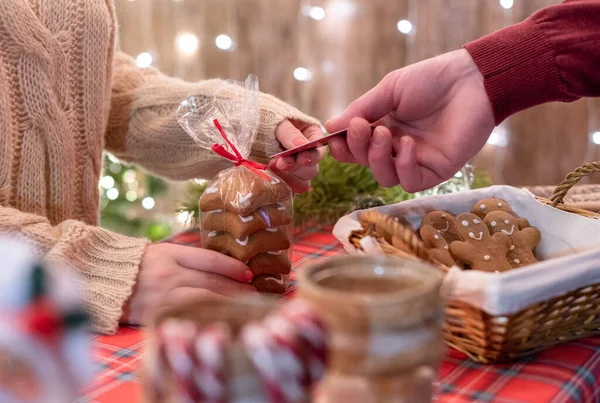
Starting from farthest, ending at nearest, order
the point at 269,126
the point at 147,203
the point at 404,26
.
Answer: the point at 147,203 → the point at 404,26 → the point at 269,126

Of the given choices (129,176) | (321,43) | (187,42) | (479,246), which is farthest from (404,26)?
(479,246)

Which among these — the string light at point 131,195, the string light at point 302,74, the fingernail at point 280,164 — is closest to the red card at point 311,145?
the fingernail at point 280,164

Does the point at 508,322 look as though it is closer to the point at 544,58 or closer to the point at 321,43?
the point at 544,58

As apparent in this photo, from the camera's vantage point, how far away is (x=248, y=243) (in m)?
0.76

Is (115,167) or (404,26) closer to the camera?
(404,26)

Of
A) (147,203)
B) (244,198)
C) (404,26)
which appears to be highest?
(404,26)

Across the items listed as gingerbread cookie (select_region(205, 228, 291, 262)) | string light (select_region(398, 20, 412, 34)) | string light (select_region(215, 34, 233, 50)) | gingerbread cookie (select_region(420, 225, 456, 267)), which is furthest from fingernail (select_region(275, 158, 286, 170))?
string light (select_region(215, 34, 233, 50))

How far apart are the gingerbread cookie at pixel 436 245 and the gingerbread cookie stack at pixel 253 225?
18cm

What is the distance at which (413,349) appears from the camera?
0.35 meters

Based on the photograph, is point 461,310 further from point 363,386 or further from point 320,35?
point 320,35

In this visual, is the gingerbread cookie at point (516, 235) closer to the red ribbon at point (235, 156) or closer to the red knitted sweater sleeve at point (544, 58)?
the red knitted sweater sleeve at point (544, 58)

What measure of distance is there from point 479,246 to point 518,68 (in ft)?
0.90

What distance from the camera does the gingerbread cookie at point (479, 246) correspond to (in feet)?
2.53

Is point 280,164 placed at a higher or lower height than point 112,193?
higher
